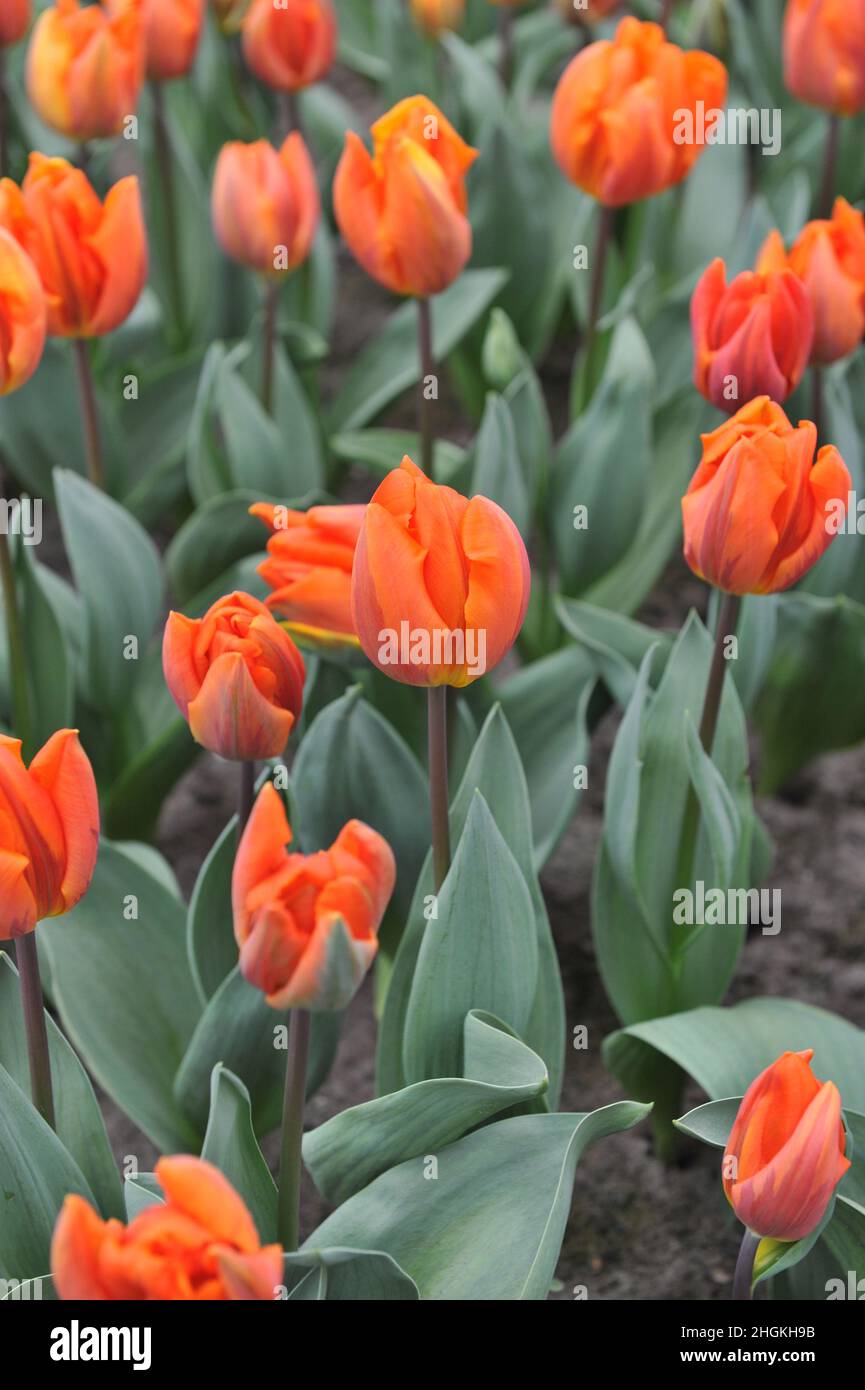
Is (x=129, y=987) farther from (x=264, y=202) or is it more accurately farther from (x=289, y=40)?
(x=289, y=40)

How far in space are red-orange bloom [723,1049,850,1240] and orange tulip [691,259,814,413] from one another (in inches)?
25.2

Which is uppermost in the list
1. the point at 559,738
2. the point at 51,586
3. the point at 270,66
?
the point at 270,66

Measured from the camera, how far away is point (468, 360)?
99.1 inches

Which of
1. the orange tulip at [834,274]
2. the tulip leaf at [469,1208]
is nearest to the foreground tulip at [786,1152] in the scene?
the tulip leaf at [469,1208]

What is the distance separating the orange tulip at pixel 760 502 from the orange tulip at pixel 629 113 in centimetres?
65

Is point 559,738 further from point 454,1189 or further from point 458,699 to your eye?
point 454,1189

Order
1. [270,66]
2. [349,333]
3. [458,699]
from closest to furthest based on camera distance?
[458,699] → [270,66] → [349,333]

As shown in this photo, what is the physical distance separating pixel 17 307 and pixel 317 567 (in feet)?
1.12

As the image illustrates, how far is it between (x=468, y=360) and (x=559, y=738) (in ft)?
3.00

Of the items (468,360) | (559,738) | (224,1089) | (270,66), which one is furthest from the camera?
(468,360)

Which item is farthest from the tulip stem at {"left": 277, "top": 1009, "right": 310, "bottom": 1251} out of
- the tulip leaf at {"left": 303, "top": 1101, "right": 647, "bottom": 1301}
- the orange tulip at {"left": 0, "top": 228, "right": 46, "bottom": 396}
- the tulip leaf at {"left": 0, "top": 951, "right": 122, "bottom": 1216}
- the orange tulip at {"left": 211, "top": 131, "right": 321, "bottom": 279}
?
the orange tulip at {"left": 211, "top": 131, "right": 321, "bottom": 279}

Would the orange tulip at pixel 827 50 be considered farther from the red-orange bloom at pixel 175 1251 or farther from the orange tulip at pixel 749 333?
the red-orange bloom at pixel 175 1251

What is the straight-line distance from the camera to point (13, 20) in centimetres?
208
